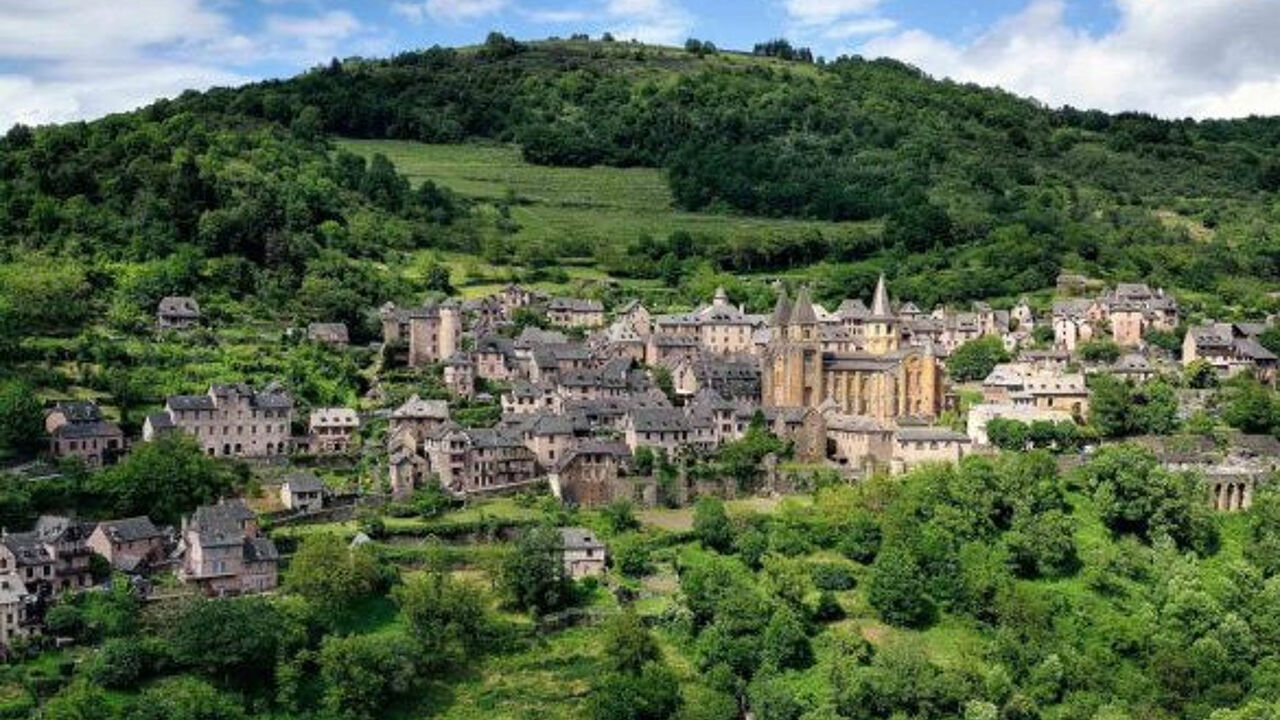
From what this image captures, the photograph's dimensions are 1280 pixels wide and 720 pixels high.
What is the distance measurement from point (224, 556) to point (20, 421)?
574 inches

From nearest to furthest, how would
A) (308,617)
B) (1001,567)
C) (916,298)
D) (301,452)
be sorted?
(308,617), (1001,567), (301,452), (916,298)

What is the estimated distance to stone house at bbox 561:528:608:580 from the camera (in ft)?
208

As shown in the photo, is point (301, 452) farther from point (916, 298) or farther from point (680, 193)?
point (680, 193)

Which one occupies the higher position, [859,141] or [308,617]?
[859,141]

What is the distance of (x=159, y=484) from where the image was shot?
63.3 m

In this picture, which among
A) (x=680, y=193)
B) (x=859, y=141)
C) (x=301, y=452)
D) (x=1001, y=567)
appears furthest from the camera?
(x=859, y=141)

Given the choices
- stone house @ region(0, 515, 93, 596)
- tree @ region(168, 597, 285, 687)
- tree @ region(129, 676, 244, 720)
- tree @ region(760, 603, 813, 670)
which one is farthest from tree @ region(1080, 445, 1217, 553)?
stone house @ region(0, 515, 93, 596)

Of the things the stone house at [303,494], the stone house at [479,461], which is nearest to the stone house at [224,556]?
the stone house at [303,494]

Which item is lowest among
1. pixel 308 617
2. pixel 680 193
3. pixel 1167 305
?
pixel 308 617

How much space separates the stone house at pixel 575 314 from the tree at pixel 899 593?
1485 inches

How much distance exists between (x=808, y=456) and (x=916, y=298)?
103ft

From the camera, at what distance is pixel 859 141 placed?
156m

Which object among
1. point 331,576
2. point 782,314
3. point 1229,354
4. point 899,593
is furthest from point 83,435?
point 1229,354

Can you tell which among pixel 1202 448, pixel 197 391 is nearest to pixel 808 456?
pixel 1202 448
